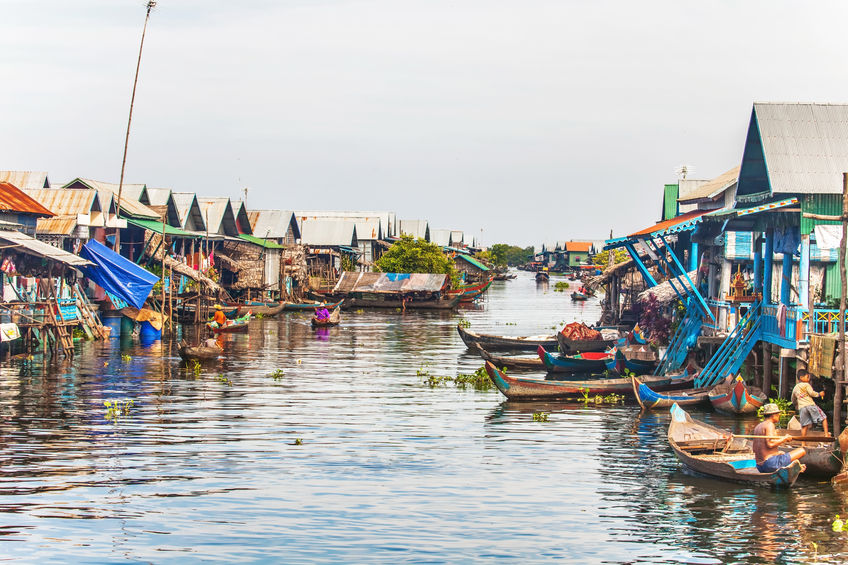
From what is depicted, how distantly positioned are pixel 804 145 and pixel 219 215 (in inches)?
1649

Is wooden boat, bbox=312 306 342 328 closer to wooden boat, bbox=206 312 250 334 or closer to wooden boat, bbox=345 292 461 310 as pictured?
wooden boat, bbox=206 312 250 334

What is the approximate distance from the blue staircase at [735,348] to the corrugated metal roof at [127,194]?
28.0m

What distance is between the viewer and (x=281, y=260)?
62.9 meters

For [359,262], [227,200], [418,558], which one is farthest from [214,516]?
[359,262]

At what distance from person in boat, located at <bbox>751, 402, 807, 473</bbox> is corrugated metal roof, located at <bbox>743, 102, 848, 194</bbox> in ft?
24.4

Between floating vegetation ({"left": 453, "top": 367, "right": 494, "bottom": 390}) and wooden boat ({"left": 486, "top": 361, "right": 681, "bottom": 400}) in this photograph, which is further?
floating vegetation ({"left": 453, "top": 367, "right": 494, "bottom": 390})

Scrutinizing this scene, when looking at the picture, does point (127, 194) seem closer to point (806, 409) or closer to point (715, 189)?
point (715, 189)

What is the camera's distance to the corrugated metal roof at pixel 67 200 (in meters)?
38.4

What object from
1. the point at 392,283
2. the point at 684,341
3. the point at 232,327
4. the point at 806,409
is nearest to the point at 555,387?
the point at 684,341

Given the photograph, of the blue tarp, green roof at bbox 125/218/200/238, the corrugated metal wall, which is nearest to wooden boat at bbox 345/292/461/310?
green roof at bbox 125/218/200/238

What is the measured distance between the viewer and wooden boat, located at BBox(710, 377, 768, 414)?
21656 mm

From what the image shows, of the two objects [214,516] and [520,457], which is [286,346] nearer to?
[520,457]

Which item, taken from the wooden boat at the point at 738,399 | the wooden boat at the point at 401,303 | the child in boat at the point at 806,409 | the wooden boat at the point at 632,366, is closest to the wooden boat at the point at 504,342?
the wooden boat at the point at 632,366

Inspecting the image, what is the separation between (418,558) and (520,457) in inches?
237
